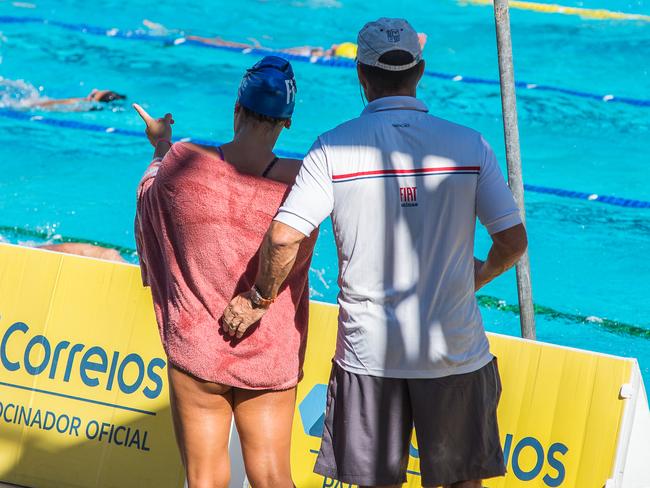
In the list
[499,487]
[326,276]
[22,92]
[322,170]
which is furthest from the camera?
[22,92]

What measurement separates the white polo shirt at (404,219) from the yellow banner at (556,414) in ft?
3.52

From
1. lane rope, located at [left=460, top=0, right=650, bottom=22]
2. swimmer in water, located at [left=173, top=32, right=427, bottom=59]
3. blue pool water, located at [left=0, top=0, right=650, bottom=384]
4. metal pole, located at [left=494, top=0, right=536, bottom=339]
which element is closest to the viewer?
metal pole, located at [left=494, top=0, right=536, bottom=339]

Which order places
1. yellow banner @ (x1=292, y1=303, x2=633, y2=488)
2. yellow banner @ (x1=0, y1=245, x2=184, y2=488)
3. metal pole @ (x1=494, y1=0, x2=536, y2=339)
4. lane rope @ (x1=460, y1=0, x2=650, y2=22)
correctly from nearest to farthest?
1. yellow banner @ (x1=292, y1=303, x2=633, y2=488)
2. yellow banner @ (x1=0, y1=245, x2=184, y2=488)
3. metal pole @ (x1=494, y1=0, x2=536, y2=339)
4. lane rope @ (x1=460, y1=0, x2=650, y2=22)

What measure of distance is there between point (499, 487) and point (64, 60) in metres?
7.90

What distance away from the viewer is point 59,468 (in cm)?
344

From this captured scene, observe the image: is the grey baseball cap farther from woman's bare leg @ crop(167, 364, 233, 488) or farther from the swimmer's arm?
woman's bare leg @ crop(167, 364, 233, 488)

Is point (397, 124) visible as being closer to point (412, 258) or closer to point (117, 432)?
point (412, 258)

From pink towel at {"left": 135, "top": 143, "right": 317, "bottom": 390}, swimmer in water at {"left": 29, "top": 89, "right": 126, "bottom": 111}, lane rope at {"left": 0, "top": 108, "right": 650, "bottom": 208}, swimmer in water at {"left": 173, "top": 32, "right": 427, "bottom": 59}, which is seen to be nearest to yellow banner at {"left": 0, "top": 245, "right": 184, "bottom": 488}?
pink towel at {"left": 135, "top": 143, "right": 317, "bottom": 390}

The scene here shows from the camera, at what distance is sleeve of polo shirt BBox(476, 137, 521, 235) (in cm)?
207

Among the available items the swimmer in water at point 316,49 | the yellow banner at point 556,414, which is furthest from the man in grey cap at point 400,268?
the swimmer in water at point 316,49

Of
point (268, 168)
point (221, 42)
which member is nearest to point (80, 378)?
point (268, 168)

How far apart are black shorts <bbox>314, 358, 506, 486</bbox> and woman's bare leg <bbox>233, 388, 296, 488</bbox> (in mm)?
131

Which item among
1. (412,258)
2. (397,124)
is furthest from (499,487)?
(397,124)

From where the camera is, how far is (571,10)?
10.9m
